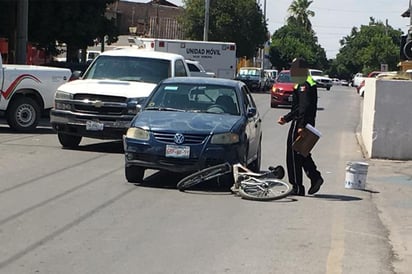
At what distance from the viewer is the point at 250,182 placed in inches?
407

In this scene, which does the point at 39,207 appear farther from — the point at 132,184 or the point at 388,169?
the point at 388,169

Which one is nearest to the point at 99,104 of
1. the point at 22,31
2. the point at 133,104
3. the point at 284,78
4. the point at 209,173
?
the point at 133,104

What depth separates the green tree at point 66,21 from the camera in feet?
111

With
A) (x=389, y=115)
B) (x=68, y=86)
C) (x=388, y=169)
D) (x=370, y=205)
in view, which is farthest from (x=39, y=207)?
(x=389, y=115)

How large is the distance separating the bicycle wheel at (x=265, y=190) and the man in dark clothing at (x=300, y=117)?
38 centimetres

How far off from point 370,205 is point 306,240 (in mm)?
2792

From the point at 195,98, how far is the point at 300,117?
2009 millimetres

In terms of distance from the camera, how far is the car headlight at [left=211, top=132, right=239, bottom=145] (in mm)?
10633

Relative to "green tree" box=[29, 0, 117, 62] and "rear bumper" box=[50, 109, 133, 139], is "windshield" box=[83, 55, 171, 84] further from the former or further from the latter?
"green tree" box=[29, 0, 117, 62]

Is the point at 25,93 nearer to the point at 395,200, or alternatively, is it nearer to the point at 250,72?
the point at 395,200

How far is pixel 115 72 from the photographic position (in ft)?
51.7

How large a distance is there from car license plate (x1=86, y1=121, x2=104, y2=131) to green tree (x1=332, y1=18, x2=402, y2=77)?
87.8m

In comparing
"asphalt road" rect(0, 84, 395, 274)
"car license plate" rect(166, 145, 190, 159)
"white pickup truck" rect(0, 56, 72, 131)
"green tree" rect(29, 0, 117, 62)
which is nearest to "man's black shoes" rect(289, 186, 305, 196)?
"asphalt road" rect(0, 84, 395, 274)

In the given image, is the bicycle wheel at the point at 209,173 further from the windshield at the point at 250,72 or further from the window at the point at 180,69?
the windshield at the point at 250,72
